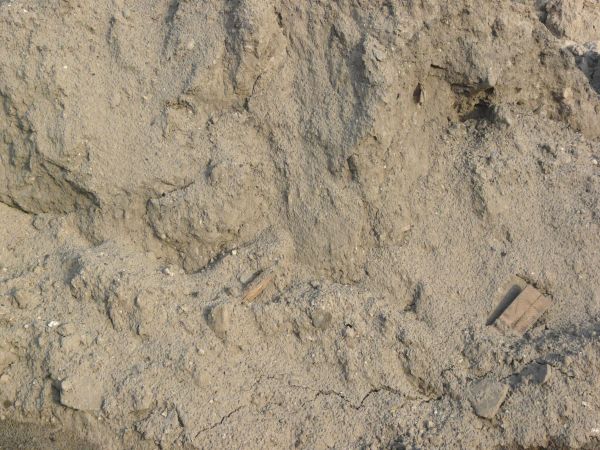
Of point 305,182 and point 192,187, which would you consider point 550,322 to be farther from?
point 192,187

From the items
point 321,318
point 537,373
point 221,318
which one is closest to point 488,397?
point 537,373

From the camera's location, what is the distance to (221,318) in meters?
3.70

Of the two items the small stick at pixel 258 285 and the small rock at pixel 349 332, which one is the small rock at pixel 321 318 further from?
the small stick at pixel 258 285

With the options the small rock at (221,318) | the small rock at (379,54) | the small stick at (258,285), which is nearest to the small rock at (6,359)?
the small rock at (221,318)

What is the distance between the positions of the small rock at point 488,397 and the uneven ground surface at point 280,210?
0.04 m

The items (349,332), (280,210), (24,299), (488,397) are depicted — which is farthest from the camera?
(280,210)

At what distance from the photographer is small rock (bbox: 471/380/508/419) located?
3.47 meters

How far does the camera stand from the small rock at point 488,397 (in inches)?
137

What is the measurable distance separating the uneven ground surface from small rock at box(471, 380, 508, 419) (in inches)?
1.6

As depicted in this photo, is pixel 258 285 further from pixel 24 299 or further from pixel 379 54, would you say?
pixel 379 54

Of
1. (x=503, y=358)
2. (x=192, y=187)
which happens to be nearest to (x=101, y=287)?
(x=192, y=187)

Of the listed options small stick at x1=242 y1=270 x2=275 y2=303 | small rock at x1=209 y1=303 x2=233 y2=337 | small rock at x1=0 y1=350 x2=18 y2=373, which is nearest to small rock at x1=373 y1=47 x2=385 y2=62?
small stick at x1=242 y1=270 x2=275 y2=303

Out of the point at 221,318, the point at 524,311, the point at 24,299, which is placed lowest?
the point at 24,299

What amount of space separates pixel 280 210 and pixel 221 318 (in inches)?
29.7
